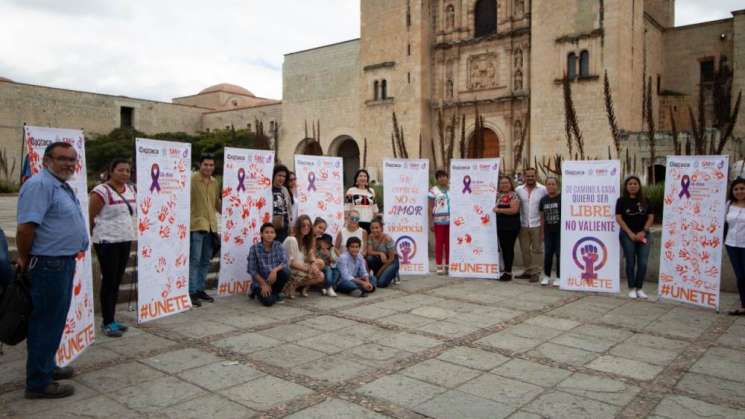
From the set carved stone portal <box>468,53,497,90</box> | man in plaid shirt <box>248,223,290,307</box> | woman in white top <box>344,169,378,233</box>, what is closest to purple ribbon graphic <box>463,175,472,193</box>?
woman in white top <box>344,169,378,233</box>

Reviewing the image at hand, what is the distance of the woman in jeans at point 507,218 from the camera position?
327 inches

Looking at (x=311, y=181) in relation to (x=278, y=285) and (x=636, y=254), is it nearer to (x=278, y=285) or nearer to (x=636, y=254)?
(x=278, y=285)

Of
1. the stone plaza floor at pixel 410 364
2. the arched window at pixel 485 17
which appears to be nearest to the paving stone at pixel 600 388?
the stone plaza floor at pixel 410 364

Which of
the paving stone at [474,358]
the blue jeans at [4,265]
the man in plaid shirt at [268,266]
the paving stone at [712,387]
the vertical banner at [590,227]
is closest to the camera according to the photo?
the blue jeans at [4,265]

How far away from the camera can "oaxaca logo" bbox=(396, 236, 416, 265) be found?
29.3 ft

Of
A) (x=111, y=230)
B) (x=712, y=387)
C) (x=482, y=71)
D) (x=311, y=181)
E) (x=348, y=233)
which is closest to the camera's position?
(x=712, y=387)

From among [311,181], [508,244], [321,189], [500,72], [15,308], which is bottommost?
[508,244]

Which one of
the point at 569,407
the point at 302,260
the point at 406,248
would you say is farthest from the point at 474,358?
the point at 406,248

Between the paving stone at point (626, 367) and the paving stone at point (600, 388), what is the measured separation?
0.73 feet

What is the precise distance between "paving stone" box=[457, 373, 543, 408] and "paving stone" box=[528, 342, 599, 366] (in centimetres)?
72

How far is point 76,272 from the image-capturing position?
4.47m

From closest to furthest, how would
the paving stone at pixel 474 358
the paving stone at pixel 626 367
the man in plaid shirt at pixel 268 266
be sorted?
the paving stone at pixel 626 367
the paving stone at pixel 474 358
the man in plaid shirt at pixel 268 266

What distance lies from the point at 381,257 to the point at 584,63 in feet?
58.7

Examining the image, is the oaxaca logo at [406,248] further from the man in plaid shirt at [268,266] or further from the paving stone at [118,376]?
the paving stone at [118,376]
